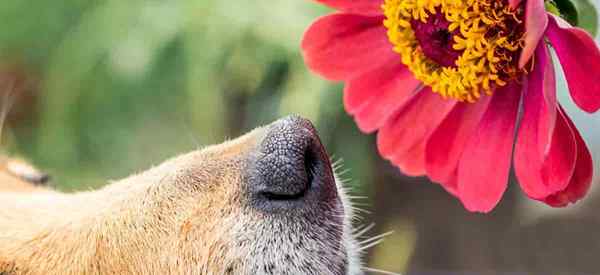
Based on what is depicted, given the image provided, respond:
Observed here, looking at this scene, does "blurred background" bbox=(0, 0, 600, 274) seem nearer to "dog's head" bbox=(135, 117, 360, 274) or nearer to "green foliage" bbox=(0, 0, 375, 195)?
"green foliage" bbox=(0, 0, 375, 195)

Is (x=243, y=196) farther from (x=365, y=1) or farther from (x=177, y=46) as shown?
(x=177, y=46)

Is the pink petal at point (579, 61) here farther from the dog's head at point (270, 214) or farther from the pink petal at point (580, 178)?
the dog's head at point (270, 214)

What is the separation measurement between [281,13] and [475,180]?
1.32m

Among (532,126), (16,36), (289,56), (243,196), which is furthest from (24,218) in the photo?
(16,36)

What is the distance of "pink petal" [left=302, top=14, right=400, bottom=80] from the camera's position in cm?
54

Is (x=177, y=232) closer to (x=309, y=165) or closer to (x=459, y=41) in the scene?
(x=309, y=165)

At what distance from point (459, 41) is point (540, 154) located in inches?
3.3

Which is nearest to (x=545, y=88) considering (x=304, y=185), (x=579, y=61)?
(x=579, y=61)

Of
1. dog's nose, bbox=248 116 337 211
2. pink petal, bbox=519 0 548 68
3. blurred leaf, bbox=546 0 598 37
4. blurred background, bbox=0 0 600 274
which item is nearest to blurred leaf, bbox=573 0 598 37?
blurred leaf, bbox=546 0 598 37

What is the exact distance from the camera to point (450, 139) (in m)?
0.50

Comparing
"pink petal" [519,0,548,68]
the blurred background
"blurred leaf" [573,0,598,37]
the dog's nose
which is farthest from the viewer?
the blurred background

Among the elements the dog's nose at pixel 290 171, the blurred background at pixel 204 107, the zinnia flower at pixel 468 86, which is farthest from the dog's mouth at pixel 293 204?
the blurred background at pixel 204 107

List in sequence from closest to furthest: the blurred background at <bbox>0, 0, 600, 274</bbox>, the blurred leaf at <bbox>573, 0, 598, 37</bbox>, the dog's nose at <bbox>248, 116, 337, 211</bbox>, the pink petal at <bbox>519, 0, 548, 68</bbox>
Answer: the pink petal at <bbox>519, 0, 548, 68</bbox> < the blurred leaf at <bbox>573, 0, 598, 37</bbox> < the dog's nose at <bbox>248, 116, 337, 211</bbox> < the blurred background at <bbox>0, 0, 600, 274</bbox>

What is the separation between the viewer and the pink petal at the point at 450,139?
49cm
